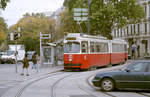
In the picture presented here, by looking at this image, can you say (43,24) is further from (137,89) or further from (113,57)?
(137,89)

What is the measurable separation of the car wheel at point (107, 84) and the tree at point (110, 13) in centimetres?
2784

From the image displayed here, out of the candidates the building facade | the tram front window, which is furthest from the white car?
the building facade

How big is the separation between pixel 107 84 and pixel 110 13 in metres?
28.5

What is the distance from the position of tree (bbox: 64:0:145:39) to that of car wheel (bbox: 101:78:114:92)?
2784 cm

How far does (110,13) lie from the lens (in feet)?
137

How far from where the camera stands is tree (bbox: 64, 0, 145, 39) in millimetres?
41906

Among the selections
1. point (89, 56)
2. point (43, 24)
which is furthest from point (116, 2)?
point (43, 24)

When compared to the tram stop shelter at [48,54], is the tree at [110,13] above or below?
above

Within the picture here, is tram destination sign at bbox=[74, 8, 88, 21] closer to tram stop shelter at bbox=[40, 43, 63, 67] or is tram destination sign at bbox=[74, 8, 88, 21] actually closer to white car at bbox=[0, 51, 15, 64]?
tram stop shelter at bbox=[40, 43, 63, 67]

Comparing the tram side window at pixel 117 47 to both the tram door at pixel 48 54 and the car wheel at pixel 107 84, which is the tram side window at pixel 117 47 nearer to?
the tram door at pixel 48 54

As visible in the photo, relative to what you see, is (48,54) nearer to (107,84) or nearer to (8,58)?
(8,58)

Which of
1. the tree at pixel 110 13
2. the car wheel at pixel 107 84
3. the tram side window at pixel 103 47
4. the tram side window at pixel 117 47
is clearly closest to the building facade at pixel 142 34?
the tree at pixel 110 13

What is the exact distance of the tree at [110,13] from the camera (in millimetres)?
41906

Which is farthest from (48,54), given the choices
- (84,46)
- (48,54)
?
(84,46)
